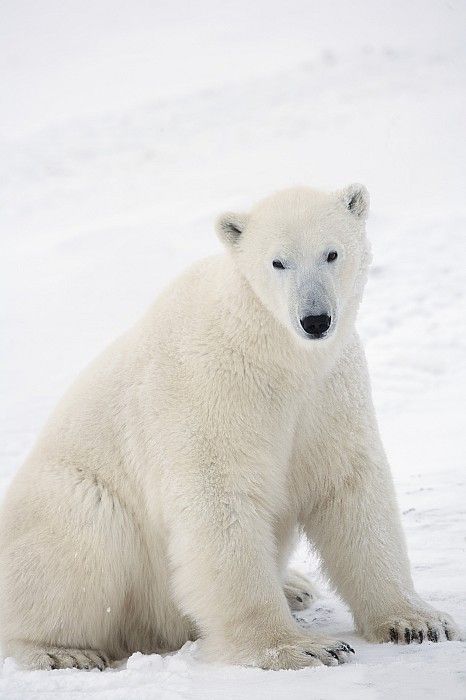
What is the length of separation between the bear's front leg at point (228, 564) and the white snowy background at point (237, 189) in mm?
172

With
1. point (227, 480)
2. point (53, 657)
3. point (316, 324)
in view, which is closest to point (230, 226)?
point (316, 324)

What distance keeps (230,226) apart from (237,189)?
11554mm

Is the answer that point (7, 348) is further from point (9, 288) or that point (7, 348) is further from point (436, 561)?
point (436, 561)

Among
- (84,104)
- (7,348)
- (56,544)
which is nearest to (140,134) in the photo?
(84,104)

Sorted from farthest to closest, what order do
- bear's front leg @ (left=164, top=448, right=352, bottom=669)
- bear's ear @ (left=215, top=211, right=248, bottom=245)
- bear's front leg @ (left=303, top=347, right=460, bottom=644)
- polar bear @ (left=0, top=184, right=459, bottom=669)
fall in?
bear's ear @ (left=215, top=211, right=248, bottom=245), bear's front leg @ (left=303, top=347, right=460, bottom=644), polar bear @ (left=0, top=184, right=459, bottom=669), bear's front leg @ (left=164, top=448, right=352, bottom=669)

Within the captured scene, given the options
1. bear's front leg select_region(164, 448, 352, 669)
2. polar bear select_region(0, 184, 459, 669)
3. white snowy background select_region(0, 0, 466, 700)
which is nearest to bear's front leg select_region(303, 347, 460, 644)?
polar bear select_region(0, 184, 459, 669)

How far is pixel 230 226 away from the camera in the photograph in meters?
3.68

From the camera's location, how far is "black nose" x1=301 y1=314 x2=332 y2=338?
10.6 ft

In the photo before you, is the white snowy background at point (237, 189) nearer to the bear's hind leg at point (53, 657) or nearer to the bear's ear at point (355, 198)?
the bear's hind leg at point (53, 657)

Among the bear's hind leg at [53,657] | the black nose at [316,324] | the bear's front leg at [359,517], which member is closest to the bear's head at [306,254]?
the black nose at [316,324]

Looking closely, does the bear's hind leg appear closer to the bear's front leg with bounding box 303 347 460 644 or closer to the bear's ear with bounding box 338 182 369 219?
the bear's front leg with bounding box 303 347 460 644

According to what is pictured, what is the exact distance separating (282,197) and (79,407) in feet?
3.97

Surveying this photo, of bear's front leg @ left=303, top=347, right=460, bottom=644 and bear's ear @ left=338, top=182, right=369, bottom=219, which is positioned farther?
bear's ear @ left=338, top=182, right=369, bottom=219

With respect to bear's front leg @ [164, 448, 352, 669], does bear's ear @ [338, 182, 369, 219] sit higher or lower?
higher
